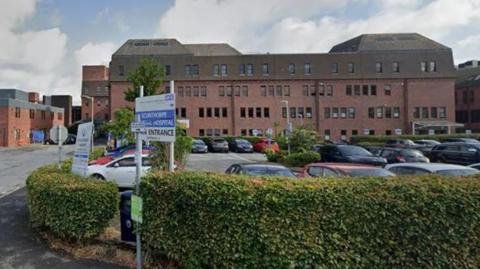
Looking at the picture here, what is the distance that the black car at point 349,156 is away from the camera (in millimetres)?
16203

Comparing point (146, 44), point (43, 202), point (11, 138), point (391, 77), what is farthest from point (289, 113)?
point (43, 202)

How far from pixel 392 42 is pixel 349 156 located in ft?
146

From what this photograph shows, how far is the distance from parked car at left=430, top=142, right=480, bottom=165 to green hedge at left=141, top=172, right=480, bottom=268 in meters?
18.1

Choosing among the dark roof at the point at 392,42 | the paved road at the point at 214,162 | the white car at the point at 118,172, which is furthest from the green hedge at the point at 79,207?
the dark roof at the point at 392,42

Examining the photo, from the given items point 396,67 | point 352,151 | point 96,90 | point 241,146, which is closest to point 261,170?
point 352,151

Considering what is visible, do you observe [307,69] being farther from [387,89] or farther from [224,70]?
[224,70]

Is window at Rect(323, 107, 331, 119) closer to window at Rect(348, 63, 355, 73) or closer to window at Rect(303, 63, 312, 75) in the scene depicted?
window at Rect(303, 63, 312, 75)

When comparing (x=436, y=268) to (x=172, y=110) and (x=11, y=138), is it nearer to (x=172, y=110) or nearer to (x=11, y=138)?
(x=172, y=110)

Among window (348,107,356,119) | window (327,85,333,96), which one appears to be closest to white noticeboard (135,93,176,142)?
window (327,85,333,96)

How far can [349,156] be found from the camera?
1717 centimetres

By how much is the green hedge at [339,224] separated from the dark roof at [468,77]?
63.9 meters

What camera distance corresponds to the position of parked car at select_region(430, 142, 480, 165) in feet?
64.8

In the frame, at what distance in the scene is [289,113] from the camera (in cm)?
5091

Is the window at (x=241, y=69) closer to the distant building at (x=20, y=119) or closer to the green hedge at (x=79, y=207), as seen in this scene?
the distant building at (x=20, y=119)
